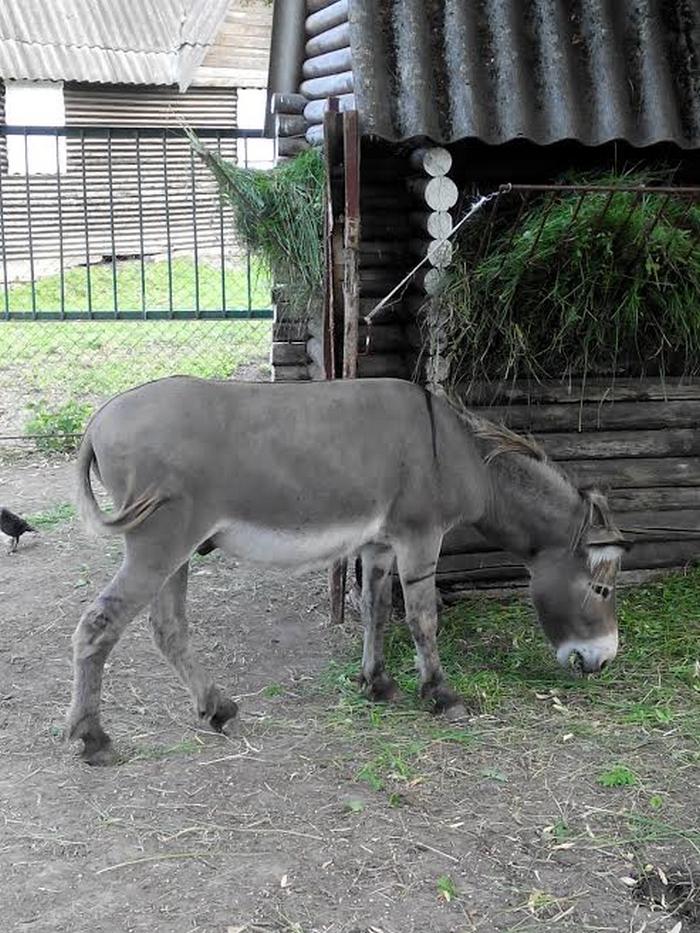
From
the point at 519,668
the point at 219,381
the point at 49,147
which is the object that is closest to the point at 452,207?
the point at 219,381

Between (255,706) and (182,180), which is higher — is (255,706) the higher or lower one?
the lower one

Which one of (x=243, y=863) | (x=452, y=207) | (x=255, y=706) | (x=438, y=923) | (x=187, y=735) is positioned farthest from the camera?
(x=452, y=207)

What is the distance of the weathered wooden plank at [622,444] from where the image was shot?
6402mm

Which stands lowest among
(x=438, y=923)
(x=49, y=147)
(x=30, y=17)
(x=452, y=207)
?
(x=438, y=923)

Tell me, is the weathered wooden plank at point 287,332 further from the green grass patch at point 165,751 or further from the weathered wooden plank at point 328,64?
the green grass patch at point 165,751

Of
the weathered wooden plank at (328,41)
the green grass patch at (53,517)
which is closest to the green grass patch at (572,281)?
the weathered wooden plank at (328,41)

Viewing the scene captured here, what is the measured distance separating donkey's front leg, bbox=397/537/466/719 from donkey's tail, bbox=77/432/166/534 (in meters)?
1.21

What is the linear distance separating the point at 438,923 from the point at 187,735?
172cm

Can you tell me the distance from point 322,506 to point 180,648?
0.89 m

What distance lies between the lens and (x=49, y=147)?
61.9 ft

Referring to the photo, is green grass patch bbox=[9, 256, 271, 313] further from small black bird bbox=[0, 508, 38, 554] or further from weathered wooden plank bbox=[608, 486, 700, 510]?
weathered wooden plank bbox=[608, 486, 700, 510]

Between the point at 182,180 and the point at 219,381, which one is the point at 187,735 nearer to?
the point at 219,381

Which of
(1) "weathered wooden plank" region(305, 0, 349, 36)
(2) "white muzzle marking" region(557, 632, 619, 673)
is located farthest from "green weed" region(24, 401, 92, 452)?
(2) "white muzzle marking" region(557, 632, 619, 673)

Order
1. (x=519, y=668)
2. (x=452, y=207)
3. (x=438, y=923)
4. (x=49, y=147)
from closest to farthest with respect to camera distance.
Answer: (x=438, y=923) < (x=519, y=668) < (x=452, y=207) < (x=49, y=147)
